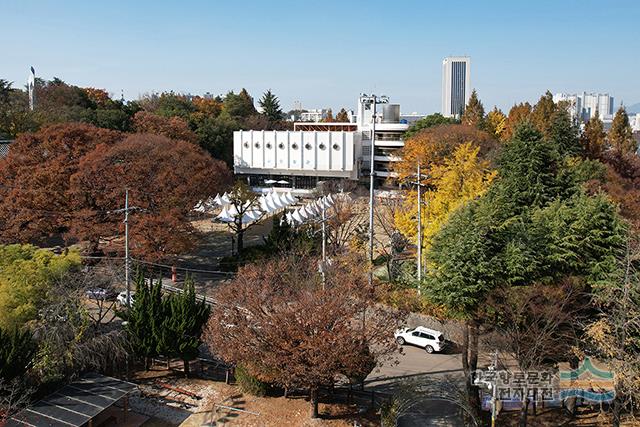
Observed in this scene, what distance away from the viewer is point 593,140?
38.6 m

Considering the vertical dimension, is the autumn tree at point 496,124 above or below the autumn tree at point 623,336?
above

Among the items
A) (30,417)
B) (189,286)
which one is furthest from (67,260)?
(30,417)

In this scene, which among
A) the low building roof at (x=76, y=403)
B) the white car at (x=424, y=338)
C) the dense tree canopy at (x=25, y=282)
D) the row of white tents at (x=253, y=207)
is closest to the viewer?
the low building roof at (x=76, y=403)

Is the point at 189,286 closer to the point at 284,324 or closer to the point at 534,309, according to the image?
the point at 284,324

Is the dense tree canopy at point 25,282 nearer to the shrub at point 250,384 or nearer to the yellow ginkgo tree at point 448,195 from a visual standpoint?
the shrub at point 250,384

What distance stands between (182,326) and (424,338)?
8.74 m

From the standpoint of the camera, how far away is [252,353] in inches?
533

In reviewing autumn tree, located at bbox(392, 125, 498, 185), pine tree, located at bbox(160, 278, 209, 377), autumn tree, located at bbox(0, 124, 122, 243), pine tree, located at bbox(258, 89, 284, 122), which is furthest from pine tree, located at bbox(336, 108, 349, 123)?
pine tree, located at bbox(160, 278, 209, 377)

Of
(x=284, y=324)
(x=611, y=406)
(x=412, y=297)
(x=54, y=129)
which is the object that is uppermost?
(x=54, y=129)

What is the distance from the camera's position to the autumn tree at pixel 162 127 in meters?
47.0

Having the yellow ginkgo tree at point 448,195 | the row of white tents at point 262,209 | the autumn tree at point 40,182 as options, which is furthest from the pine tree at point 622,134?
the autumn tree at point 40,182

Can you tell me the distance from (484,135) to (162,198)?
2697 centimetres

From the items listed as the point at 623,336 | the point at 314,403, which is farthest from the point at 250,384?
→ the point at 623,336

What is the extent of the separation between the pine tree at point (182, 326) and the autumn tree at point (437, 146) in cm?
2123
